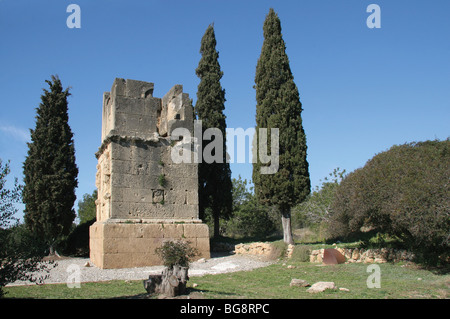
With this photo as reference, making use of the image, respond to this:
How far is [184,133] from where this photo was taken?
41.9 feet

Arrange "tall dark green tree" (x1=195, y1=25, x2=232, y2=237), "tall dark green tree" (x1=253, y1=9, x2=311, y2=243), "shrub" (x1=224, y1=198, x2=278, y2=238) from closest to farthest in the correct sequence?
"tall dark green tree" (x1=253, y1=9, x2=311, y2=243), "tall dark green tree" (x1=195, y1=25, x2=232, y2=237), "shrub" (x1=224, y1=198, x2=278, y2=238)

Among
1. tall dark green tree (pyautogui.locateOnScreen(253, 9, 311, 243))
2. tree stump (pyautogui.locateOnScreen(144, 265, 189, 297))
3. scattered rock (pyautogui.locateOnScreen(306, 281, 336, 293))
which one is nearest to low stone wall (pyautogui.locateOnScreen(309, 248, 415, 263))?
tall dark green tree (pyautogui.locateOnScreen(253, 9, 311, 243))

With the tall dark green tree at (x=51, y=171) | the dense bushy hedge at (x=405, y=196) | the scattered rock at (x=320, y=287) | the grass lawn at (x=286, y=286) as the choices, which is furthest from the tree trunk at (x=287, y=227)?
the tall dark green tree at (x=51, y=171)

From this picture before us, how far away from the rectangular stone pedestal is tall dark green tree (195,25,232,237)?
6211 mm

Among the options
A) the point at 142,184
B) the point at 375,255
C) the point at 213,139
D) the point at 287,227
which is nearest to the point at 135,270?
the point at 142,184

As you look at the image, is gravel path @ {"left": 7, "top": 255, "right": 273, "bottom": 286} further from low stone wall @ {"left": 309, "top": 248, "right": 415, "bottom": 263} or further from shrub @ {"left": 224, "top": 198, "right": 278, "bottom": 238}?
shrub @ {"left": 224, "top": 198, "right": 278, "bottom": 238}

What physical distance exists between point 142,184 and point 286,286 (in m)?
6.14

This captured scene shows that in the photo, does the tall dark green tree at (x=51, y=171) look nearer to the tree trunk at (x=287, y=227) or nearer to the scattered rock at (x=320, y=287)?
the tree trunk at (x=287, y=227)

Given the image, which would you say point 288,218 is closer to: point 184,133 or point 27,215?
point 184,133

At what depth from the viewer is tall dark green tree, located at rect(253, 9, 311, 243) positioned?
47.5 feet

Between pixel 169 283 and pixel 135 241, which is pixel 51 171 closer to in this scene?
pixel 135 241

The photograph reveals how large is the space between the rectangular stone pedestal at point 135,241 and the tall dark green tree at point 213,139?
20.4 ft

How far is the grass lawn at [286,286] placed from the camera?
641cm
